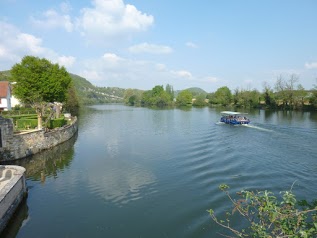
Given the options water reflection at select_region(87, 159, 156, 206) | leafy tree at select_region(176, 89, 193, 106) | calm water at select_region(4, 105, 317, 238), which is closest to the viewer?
calm water at select_region(4, 105, 317, 238)

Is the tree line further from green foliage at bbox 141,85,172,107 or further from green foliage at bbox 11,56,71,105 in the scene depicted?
green foliage at bbox 11,56,71,105

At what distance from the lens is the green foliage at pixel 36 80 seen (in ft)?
157

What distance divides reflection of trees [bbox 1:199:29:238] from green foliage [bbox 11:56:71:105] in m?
33.2

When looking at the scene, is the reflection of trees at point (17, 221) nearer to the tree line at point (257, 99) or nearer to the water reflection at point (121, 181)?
the water reflection at point (121, 181)

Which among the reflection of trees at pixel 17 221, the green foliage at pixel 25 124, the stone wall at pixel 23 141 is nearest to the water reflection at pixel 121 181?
the reflection of trees at pixel 17 221

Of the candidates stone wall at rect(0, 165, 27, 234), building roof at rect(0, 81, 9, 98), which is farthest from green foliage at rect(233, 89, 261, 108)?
stone wall at rect(0, 165, 27, 234)

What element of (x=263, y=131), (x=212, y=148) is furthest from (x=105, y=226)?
(x=263, y=131)

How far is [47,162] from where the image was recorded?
25984mm

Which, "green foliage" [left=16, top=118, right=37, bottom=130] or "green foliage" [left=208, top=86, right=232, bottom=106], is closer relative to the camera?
"green foliage" [left=16, top=118, right=37, bottom=130]

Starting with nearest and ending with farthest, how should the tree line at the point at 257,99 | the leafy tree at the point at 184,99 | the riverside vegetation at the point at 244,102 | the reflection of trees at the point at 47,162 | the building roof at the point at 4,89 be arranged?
the riverside vegetation at the point at 244,102
the reflection of trees at the point at 47,162
the building roof at the point at 4,89
the tree line at the point at 257,99
the leafy tree at the point at 184,99

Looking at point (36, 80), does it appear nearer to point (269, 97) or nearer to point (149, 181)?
point (149, 181)

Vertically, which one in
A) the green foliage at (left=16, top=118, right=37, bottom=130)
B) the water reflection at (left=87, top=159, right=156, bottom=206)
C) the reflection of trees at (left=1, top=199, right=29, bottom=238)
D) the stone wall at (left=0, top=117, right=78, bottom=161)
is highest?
the green foliage at (left=16, top=118, right=37, bottom=130)

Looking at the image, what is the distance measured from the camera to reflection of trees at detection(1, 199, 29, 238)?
1363cm

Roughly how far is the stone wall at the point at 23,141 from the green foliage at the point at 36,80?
17.5 m
